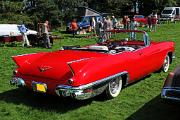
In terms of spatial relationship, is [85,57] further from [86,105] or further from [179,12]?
[179,12]

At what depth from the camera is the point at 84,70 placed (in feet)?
19.8

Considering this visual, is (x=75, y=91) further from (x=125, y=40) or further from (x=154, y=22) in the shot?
(x=154, y=22)

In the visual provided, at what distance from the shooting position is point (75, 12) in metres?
37.2

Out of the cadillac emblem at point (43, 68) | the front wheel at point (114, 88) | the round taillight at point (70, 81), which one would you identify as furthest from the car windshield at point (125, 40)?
the round taillight at point (70, 81)

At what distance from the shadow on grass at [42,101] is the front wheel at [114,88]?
0.41 m

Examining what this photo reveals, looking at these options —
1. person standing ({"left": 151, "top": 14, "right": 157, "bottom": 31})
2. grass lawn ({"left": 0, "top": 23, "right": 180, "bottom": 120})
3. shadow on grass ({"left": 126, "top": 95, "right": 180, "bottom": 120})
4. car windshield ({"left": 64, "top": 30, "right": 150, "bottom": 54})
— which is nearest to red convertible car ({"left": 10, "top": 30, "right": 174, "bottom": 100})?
car windshield ({"left": 64, "top": 30, "right": 150, "bottom": 54})

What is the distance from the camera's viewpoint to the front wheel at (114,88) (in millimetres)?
6668

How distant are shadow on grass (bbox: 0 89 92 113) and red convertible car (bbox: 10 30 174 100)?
37cm

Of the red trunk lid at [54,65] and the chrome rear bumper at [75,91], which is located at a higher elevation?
the red trunk lid at [54,65]

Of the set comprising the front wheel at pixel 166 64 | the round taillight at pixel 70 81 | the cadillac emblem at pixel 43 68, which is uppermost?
the cadillac emblem at pixel 43 68

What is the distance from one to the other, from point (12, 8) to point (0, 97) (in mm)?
22807

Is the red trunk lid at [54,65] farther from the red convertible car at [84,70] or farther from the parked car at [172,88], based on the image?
the parked car at [172,88]

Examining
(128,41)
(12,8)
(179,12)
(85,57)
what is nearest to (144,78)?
(128,41)

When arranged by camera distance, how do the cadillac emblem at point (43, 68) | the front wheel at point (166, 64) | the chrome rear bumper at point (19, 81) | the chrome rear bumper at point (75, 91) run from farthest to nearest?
the front wheel at point (166, 64) < the chrome rear bumper at point (19, 81) < the cadillac emblem at point (43, 68) < the chrome rear bumper at point (75, 91)
